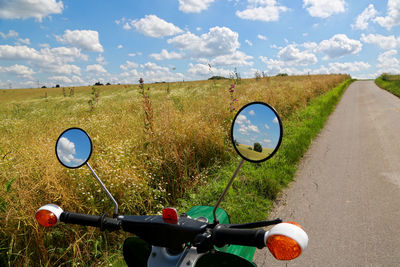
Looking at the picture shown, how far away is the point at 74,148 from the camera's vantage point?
160cm

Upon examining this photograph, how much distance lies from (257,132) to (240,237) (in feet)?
1.70

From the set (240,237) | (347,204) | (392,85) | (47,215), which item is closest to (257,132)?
(240,237)

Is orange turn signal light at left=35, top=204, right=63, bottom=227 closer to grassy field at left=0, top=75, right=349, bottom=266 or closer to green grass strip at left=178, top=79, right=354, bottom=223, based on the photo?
grassy field at left=0, top=75, right=349, bottom=266

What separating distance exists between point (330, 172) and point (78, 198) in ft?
14.4

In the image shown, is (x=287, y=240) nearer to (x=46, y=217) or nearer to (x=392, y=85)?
(x=46, y=217)

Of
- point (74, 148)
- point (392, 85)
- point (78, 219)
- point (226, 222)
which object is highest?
point (392, 85)

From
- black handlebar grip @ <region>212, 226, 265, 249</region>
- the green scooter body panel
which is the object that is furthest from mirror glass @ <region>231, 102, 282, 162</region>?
the green scooter body panel

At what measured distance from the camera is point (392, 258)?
2523 millimetres

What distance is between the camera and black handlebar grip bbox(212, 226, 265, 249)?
91cm

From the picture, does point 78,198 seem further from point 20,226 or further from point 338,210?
point 338,210

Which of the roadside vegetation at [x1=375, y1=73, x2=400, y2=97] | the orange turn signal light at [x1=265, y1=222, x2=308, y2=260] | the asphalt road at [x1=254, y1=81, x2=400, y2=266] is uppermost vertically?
the roadside vegetation at [x1=375, y1=73, x2=400, y2=97]

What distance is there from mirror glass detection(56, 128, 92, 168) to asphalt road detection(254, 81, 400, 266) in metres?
2.06

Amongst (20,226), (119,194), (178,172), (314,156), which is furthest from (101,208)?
(314,156)

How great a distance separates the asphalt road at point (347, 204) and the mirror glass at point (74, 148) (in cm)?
206
